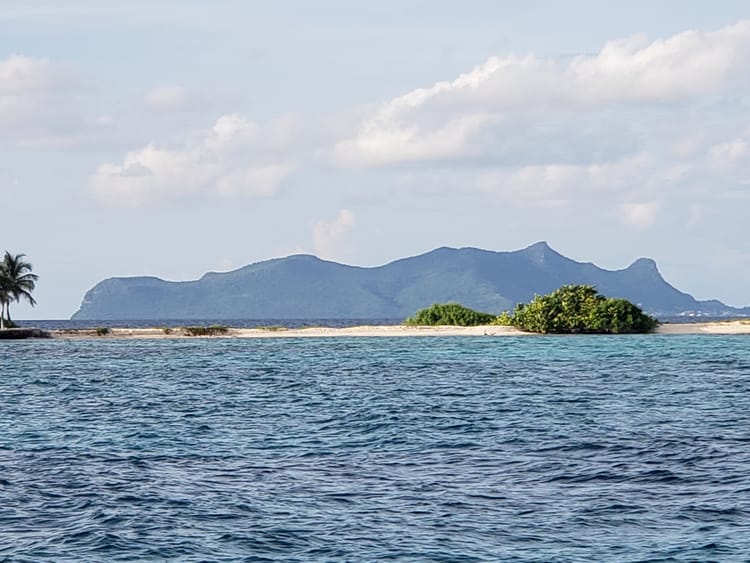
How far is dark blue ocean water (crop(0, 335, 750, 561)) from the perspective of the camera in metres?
23.0

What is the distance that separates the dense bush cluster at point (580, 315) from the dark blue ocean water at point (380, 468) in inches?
2377

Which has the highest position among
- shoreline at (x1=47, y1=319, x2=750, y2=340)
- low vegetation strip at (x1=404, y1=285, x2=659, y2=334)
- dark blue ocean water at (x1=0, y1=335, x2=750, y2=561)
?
low vegetation strip at (x1=404, y1=285, x2=659, y2=334)

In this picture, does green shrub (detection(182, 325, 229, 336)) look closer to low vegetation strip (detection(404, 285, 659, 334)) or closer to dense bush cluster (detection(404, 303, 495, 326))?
dense bush cluster (detection(404, 303, 495, 326))

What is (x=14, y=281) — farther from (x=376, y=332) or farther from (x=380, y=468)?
(x=380, y=468)

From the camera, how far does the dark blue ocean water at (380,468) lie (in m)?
23.0

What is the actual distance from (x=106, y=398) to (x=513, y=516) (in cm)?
3730

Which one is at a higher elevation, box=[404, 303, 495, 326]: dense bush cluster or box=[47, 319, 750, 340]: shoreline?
box=[404, 303, 495, 326]: dense bush cluster

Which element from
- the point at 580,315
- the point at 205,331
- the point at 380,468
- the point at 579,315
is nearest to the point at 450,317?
the point at 579,315

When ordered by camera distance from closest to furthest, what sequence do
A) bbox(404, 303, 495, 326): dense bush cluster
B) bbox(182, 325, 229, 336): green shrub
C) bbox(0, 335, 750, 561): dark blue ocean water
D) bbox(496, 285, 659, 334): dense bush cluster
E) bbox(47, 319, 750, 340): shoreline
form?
bbox(0, 335, 750, 561): dark blue ocean water
bbox(496, 285, 659, 334): dense bush cluster
bbox(47, 319, 750, 340): shoreline
bbox(182, 325, 229, 336): green shrub
bbox(404, 303, 495, 326): dense bush cluster

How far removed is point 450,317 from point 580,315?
787 inches

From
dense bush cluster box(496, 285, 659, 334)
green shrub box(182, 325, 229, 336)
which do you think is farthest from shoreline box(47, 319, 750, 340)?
dense bush cluster box(496, 285, 659, 334)

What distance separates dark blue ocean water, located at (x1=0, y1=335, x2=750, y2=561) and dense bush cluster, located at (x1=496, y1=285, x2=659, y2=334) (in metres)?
60.4

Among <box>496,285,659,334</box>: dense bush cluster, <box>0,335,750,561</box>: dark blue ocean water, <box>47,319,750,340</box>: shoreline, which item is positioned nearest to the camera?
<box>0,335,750,561</box>: dark blue ocean water

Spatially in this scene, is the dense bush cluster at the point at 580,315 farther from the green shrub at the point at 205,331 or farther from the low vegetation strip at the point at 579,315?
the green shrub at the point at 205,331
